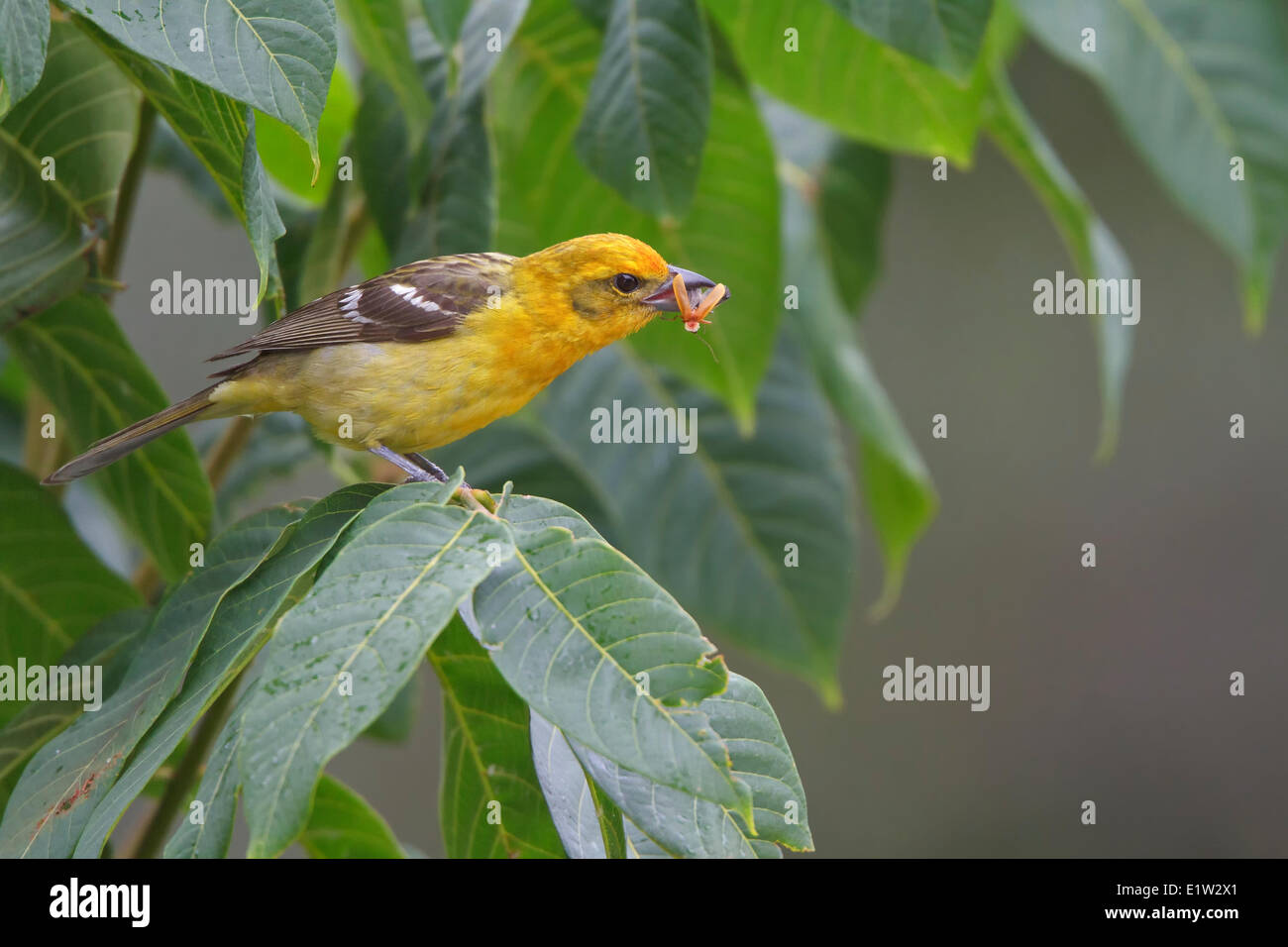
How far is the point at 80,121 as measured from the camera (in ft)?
6.48

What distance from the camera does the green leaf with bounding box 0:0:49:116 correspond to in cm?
140

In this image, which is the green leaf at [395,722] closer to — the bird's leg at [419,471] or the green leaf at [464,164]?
the bird's leg at [419,471]

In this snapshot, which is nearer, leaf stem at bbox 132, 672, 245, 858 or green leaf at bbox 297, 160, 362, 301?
leaf stem at bbox 132, 672, 245, 858

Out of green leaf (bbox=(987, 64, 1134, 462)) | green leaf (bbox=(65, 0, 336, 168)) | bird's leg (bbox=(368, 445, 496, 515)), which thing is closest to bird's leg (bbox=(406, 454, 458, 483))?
bird's leg (bbox=(368, 445, 496, 515))

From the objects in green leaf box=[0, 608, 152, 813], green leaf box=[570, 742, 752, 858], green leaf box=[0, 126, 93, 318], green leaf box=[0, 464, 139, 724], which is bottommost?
green leaf box=[570, 742, 752, 858]

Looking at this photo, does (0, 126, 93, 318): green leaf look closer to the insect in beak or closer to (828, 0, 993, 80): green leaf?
the insect in beak

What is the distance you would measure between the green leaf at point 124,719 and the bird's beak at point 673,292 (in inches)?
26.7

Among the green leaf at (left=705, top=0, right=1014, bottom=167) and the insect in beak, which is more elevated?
the green leaf at (left=705, top=0, right=1014, bottom=167)

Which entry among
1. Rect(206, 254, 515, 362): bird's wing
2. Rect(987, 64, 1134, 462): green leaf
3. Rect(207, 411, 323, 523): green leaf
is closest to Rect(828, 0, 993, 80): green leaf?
Rect(206, 254, 515, 362): bird's wing

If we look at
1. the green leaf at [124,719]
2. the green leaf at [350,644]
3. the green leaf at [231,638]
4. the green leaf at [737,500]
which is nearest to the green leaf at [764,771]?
the green leaf at [350,644]

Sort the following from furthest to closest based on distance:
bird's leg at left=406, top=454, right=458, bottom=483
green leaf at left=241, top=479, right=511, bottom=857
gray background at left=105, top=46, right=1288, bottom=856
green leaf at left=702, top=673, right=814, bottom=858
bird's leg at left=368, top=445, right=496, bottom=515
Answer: gray background at left=105, top=46, right=1288, bottom=856 → bird's leg at left=406, top=454, right=458, bottom=483 → bird's leg at left=368, top=445, right=496, bottom=515 → green leaf at left=702, top=673, right=814, bottom=858 → green leaf at left=241, top=479, right=511, bottom=857

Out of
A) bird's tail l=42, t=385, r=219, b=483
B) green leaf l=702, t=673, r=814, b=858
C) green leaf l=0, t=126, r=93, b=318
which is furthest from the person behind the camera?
bird's tail l=42, t=385, r=219, b=483

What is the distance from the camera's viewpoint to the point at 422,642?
1.26 metres

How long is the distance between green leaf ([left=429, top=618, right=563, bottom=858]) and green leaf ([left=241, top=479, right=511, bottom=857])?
0.27 metres
